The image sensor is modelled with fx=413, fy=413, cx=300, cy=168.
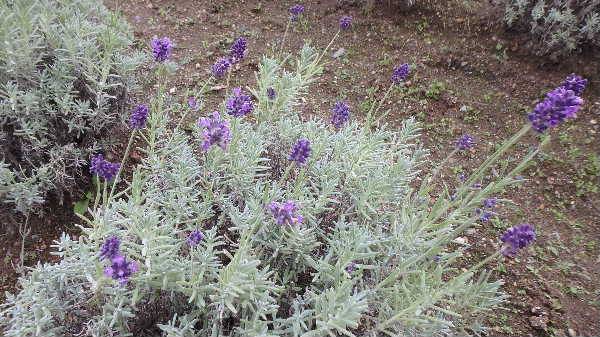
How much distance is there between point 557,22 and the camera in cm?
440

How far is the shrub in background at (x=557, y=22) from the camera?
4.28 meters

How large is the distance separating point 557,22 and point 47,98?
485cm

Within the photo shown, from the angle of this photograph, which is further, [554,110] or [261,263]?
[261,263]

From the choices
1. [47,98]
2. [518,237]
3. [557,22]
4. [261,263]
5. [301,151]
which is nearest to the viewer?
[518,237]

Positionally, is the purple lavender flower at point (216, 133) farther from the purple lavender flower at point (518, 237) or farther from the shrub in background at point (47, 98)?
the purple lavender flower at point (518, 237)

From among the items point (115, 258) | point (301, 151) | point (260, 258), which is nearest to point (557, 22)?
point (301, 151)

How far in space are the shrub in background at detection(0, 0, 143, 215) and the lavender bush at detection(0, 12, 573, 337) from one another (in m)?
0.71

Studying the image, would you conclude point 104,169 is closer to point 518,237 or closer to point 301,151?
point 301,151

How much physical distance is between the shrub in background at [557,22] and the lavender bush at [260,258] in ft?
9.66

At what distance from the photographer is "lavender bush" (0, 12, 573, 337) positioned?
1777 millimetres

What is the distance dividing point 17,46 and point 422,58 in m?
3.85

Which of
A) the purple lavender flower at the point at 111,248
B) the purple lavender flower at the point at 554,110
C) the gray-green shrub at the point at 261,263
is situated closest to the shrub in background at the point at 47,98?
the gray-green shrub at the point at 261,263

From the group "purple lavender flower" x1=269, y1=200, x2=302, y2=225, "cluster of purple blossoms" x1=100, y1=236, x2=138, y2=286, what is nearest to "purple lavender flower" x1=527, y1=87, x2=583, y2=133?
"purple lavender flower" x1=269, y1=200, x2=302, y2=225

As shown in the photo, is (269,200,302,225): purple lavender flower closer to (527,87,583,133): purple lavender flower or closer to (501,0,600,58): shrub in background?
(527,87,583,133): purple lavender flower
